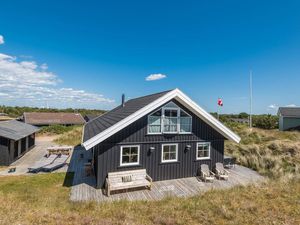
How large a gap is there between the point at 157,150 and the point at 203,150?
10.8 feet

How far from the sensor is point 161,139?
36.7 feet

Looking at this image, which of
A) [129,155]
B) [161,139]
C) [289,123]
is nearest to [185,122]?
[161,139]

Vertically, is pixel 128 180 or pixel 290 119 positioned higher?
pixel 290 119

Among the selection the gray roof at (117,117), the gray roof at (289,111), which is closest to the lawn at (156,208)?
the gray roof at (117,117)

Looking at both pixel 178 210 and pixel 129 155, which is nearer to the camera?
pixel 178 210

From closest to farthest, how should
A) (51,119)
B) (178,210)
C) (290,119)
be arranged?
(178,210)
(290,119)
(51,119)

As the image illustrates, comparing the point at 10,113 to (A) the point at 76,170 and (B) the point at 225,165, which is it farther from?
(B) the point at 225,165

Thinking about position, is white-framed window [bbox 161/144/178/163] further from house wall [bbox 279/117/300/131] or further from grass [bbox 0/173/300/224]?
house wall [bbox 279/117/300/131]

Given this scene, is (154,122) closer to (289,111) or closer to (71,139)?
(71,139)

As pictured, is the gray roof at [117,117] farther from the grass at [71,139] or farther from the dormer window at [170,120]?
the grass at [71,139]

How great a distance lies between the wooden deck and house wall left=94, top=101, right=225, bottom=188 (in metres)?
0.61

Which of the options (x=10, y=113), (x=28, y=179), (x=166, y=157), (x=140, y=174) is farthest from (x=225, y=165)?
(x=10, y=113)

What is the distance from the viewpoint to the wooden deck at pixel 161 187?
346 inches

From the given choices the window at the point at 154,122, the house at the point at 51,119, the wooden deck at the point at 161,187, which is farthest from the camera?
the house at the point at 51,119
